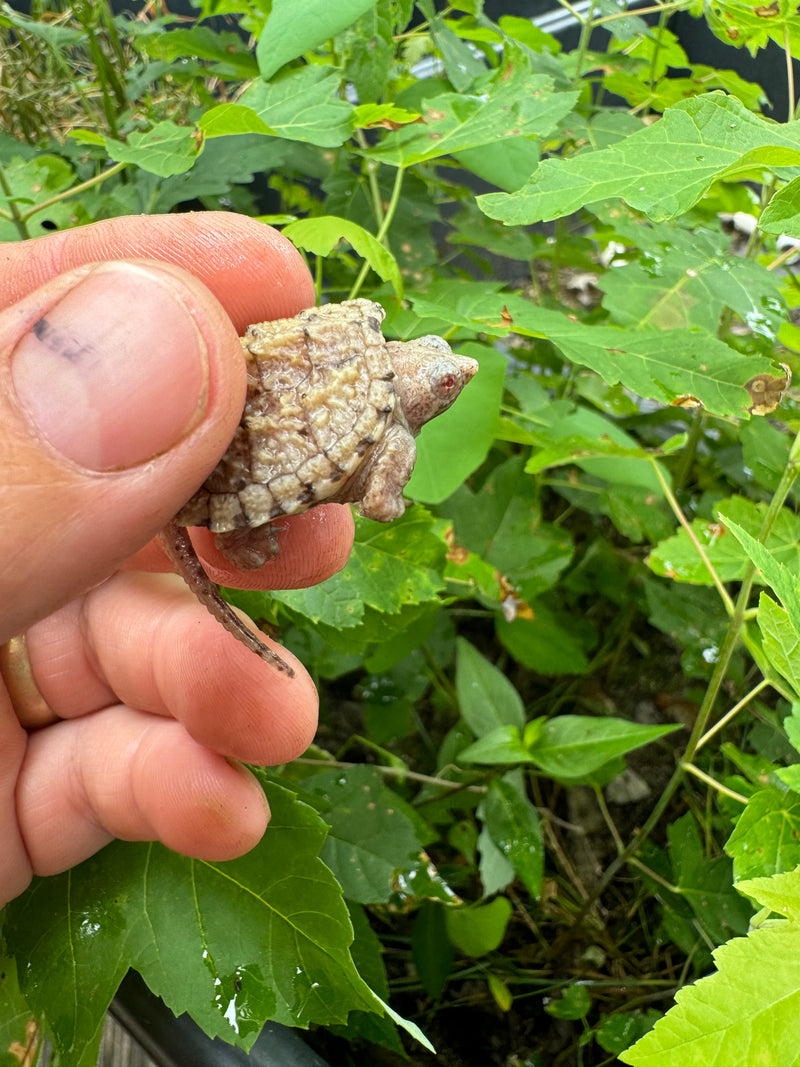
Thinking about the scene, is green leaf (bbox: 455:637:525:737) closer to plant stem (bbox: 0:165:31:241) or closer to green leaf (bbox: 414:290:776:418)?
green leaf (bbox: 414:290:776:418)

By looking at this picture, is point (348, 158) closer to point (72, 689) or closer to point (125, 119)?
point (125, 119)

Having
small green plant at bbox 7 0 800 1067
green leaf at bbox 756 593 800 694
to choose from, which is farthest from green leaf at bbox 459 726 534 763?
green leaf at bbox 756 593 800 694

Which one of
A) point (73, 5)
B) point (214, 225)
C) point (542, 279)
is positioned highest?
point (73, 5)

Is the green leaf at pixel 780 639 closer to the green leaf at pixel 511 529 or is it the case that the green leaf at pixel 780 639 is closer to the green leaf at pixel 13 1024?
the green leaf at pixel 511 529

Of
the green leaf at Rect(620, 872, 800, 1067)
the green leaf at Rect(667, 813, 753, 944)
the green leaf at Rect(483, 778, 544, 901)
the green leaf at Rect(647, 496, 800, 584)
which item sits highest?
the green leaf at Rect(620, 872, 800, 1067)

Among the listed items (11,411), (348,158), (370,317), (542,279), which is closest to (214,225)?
(370,317)

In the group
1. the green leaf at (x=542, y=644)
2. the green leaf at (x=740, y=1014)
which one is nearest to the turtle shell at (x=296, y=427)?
the green leaf at (x=740, y=1014)

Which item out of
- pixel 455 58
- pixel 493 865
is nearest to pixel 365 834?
pixel 493 865

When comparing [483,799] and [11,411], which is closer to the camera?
[11,411]
